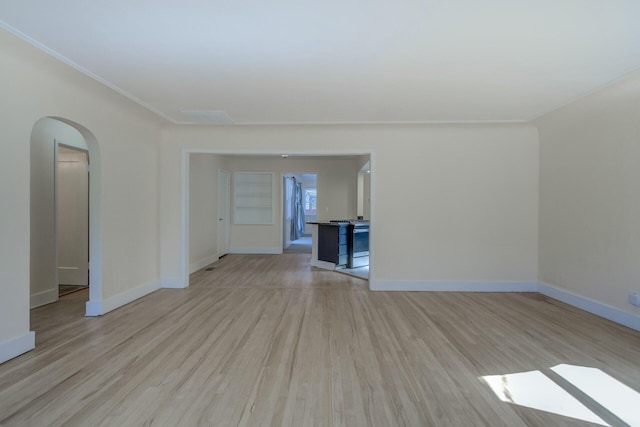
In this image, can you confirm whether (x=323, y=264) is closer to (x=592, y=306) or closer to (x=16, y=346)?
(x=592, y=306)

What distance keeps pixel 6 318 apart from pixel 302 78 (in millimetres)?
3121

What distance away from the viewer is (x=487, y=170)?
457 centimetres

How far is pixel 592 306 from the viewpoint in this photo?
11.9ft

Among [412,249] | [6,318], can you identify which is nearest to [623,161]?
[412,249]

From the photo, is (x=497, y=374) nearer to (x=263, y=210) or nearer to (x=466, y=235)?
(x=466, y=235)

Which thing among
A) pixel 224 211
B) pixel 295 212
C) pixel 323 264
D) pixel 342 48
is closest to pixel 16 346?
pixel 342 48

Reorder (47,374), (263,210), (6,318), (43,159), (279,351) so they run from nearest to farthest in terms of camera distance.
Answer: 1. (47,374)
2. (6,318)
3. (279,351)
4. (43,159)
5. (263,210)

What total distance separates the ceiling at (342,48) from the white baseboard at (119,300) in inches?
92.4

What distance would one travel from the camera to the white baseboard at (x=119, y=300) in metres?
3.46

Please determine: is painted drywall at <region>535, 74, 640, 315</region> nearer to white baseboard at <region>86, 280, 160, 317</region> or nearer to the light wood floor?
the light wood floor

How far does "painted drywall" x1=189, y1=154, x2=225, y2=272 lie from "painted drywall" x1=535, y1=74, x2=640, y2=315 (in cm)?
561

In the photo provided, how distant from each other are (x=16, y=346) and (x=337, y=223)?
4615 millimetres

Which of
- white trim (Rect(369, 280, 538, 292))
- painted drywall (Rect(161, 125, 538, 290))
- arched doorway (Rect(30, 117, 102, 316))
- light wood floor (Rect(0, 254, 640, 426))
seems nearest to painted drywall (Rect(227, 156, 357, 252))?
painted drywall (Rect(161, 125, 538, 290))

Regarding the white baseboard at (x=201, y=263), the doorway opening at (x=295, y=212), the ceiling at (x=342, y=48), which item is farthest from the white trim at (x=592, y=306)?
the white baseboard at (x=201, y=263)
